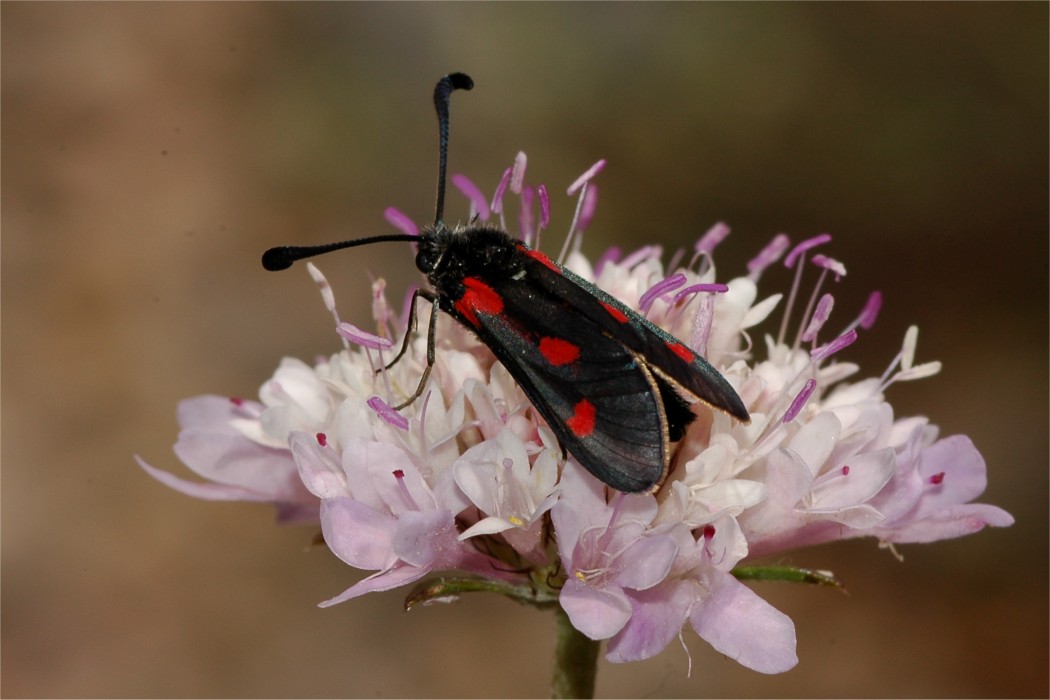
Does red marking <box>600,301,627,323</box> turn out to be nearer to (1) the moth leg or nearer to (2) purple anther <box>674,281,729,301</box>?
(2) purple anther <box>674,281,729,301</box>

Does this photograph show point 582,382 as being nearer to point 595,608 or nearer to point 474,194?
point 595,608

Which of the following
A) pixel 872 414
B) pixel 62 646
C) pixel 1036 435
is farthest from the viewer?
pixel 1036 435

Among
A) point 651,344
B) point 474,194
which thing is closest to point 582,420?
point 651,344

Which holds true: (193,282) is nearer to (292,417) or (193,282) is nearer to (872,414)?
(292,417)

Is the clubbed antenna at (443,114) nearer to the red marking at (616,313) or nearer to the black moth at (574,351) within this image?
the black moth at (574,351)

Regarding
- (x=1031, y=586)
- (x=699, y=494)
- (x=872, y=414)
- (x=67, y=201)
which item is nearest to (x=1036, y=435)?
(x=1031, y=586)

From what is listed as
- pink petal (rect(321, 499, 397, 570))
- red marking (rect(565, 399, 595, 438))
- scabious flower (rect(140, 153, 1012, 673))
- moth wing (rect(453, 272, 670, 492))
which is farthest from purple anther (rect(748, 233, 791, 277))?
pink petal (rect(321, 499, 397, 570))

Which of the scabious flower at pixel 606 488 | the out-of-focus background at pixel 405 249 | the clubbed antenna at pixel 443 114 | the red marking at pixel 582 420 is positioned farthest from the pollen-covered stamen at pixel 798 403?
the out-of-focus background at pixel 405 249
